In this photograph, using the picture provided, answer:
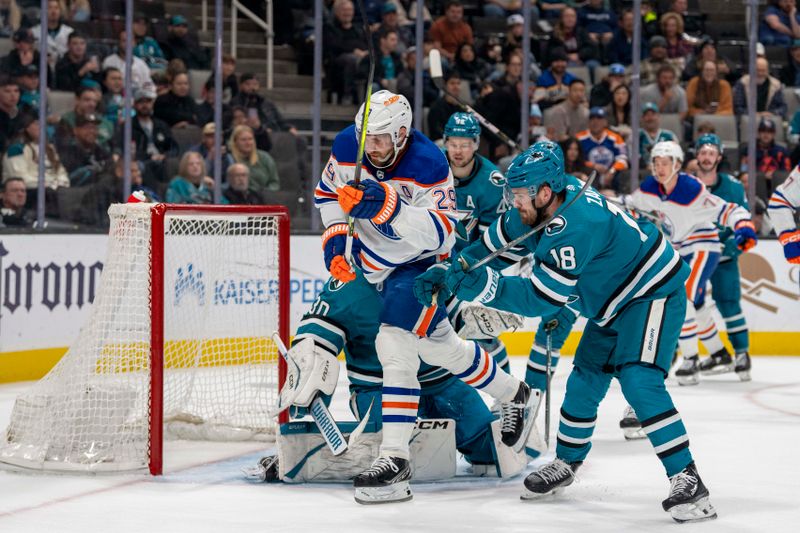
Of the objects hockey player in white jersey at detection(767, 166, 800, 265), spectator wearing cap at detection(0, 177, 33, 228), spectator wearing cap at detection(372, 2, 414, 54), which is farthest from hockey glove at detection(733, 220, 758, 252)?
spectator wearing cap at detection(0, 177, 33, 228)

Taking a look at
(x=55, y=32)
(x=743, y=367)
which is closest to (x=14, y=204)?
(x=55, y=32)

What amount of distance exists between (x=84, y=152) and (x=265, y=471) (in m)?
3.16

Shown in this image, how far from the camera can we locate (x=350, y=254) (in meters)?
3.78

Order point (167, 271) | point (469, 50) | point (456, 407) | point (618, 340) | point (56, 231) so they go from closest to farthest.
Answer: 1. point (618, 340)
2. point (456, 407)
3. point (167, 271)
4. point (56, 231)
5. point (469, 50)

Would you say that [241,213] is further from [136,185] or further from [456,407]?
[136,185]

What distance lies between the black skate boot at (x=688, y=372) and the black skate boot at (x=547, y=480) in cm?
280

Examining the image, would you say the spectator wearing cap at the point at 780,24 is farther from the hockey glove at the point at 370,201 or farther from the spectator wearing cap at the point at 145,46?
the hockey glove at the point at 370,201

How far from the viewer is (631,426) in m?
4.75

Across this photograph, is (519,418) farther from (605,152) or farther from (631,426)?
(605,152)

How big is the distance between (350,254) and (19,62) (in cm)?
340

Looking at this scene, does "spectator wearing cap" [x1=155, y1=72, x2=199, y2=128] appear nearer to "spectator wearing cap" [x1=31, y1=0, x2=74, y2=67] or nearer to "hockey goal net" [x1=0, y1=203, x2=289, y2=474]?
"spectator wearing cap" [x1=31, y1=0, x2=74, y2=67]

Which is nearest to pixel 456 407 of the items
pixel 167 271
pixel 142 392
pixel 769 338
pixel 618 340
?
pixel 618 340

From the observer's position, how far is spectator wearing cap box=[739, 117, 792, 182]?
7.75m

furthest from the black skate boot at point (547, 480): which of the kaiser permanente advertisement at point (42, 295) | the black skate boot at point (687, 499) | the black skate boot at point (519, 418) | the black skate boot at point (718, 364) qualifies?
the black skate boot at point (718, 364)
